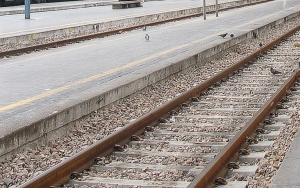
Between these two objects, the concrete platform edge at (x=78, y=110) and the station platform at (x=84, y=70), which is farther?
the station platform at (x=84, y=70)

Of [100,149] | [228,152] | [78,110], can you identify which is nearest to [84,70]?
[78,110]

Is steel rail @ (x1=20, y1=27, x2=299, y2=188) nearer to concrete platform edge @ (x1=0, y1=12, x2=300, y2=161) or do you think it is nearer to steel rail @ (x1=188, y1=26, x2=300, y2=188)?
steel rail @ (x1=188, y1=26, x2=300, y2=188)

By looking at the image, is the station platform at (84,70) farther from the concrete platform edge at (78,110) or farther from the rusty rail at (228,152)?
the rusty rail at (228,152)

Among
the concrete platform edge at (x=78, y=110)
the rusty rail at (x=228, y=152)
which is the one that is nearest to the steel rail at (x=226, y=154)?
the rusty rail at (x=228, y=152)

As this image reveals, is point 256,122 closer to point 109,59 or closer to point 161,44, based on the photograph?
point 109,59

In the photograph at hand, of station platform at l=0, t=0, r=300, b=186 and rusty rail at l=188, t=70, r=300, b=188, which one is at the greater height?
rusty rail at l=188, t=70, r=300, b=188

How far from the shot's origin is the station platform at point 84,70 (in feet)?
27.7

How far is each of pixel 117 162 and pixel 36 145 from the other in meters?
1.23

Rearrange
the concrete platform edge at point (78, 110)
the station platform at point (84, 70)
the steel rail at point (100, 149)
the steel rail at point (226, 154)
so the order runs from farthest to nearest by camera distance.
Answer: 1. the station platform at point (84, 70)
2. the concrete platform edge at point (78, 110)
3. the steel rail at point (100, 149)
4. the steel rail at point (226, 154)

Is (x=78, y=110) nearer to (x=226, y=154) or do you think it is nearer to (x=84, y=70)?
(x=226, y=154)

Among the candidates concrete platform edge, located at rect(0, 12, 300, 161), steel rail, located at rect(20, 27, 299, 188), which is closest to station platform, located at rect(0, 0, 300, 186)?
concrete platform edge, located at rect(0, 12, 300, 161)

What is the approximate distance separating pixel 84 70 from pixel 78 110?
161 inches

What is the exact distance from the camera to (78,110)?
897 cm

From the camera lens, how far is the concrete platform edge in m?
7.38
